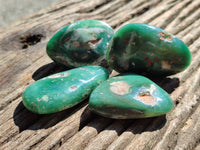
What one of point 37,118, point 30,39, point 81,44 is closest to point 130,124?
point 37,118

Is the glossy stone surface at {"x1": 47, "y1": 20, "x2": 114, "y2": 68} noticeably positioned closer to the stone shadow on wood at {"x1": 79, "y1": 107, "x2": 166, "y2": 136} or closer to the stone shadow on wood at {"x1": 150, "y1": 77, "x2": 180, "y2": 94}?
the stone shadow on wood at {"x1": 150, "y1": 77, "x2": 180, "y2": 94}

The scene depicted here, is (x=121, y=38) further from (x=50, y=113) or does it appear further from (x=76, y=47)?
(x=50, y=113)

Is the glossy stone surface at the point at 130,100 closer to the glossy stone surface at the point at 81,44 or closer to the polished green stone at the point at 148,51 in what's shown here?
the polished green stone at the point at 148,51

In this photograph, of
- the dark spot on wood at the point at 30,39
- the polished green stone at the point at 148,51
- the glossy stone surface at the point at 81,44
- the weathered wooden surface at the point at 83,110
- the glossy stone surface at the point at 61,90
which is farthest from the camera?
the dark spot on wood at the point at 30,39

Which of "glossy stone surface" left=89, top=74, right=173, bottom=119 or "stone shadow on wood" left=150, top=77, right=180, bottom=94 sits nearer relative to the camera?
"glossy stone surface" left=89, top=74, right=173, bottom=119

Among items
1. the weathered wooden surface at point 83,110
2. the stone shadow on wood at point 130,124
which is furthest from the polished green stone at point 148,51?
the stone shadow on wood at point 130,124

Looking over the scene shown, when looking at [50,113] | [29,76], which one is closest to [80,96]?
[50,113]

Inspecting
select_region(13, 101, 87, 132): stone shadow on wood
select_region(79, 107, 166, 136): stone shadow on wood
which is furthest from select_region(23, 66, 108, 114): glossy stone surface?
select_region(79, 107, 166, 136): stone shadow on wood
